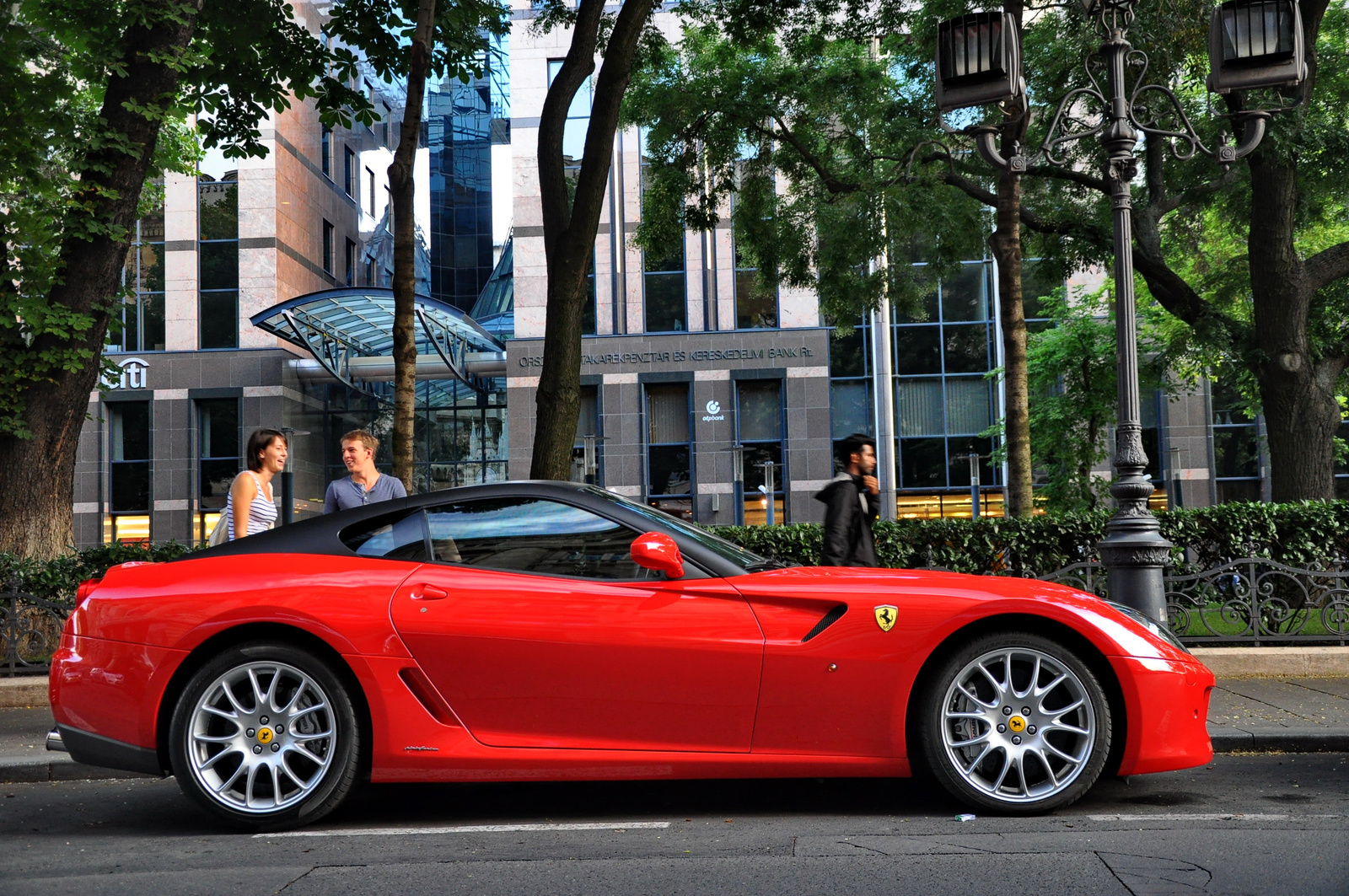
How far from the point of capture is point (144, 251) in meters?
34.5

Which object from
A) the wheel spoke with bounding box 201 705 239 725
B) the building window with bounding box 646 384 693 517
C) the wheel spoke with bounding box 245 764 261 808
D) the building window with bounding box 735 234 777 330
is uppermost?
the building window with bounding box 735 234 777 330

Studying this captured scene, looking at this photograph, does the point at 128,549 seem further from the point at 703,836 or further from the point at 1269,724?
the point at 1269,724

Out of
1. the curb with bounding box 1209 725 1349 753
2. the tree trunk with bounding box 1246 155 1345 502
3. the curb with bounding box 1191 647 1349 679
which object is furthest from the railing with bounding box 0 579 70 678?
the tree trunk with bounding box 1246 155 1345 502

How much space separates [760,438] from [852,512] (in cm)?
2661

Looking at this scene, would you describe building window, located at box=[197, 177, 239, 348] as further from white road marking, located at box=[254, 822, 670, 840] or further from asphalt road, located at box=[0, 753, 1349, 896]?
white road marking, located at box=[254, 822, 670, 840]

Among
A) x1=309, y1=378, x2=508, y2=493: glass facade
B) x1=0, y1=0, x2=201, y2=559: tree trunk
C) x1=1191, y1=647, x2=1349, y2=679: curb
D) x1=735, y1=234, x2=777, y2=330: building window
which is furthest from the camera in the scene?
x1=309, y1=378, x2=508, y2=493: glass facade

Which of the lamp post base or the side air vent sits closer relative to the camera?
the side air vent

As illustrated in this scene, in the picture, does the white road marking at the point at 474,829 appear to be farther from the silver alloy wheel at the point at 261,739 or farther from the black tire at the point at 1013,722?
the black tire at the point at 1013,722

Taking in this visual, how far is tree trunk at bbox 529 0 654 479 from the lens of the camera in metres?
10.6

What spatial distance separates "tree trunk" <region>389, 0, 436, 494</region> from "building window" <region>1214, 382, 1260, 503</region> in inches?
1130

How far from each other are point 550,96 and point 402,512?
7.32 m

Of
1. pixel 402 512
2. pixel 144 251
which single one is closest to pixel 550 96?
pixel 402 512

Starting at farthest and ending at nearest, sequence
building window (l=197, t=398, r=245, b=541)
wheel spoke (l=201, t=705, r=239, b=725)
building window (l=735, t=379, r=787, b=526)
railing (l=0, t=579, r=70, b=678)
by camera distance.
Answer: building window (l=197, t=398, r=245, b=541)
building window (l=735, t=379, r=787, b=526)
railing (l=0, t=579, r=70, b=678)
wheel spoke (l=201, t=705, r=239, b=725)

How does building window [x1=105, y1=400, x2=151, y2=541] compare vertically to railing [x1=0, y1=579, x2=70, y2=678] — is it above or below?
above
